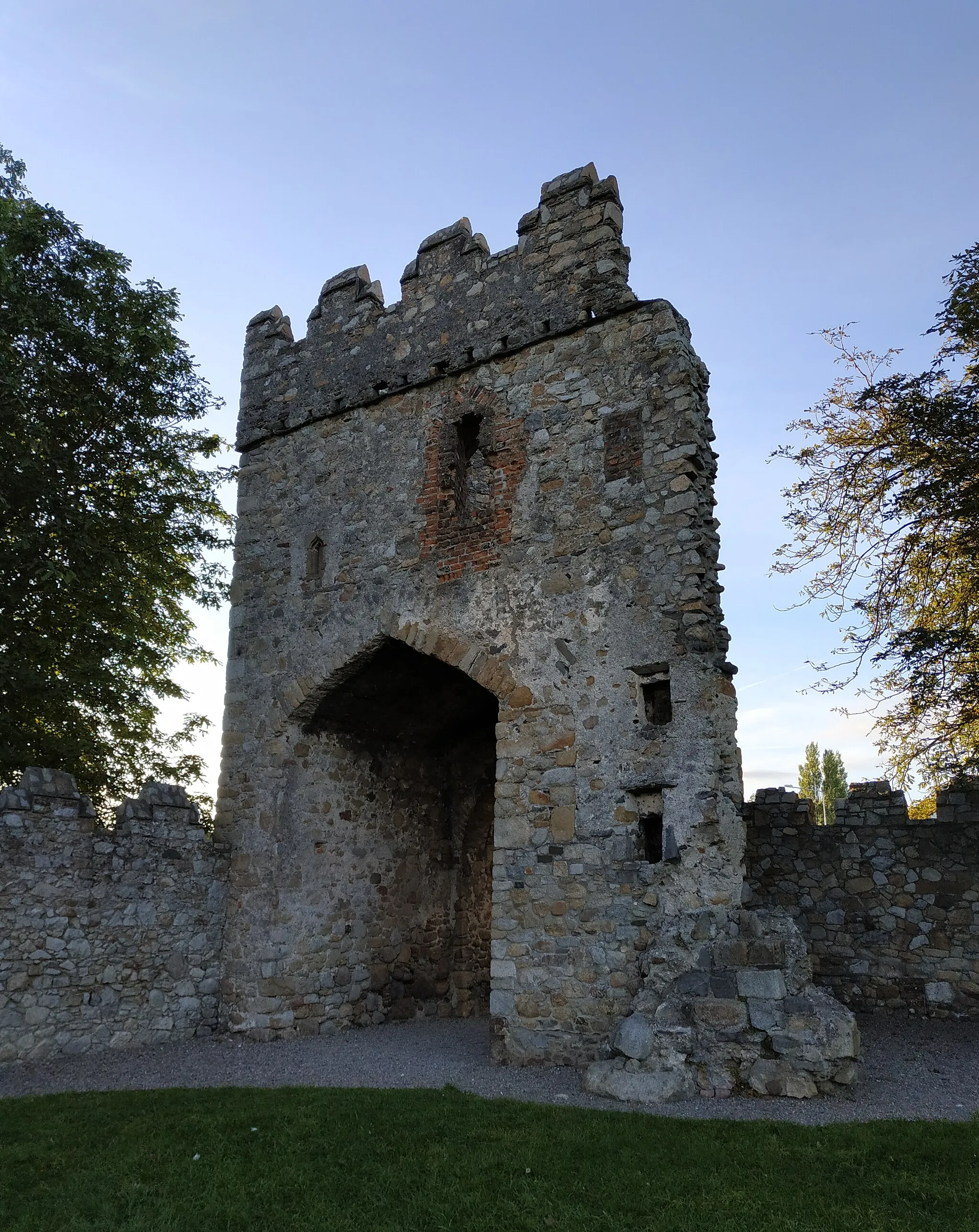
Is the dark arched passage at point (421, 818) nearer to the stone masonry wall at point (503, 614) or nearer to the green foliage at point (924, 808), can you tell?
the stone masonry wall at point (503, 614)

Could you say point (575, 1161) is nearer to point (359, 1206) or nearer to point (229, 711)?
point (359, 1206)

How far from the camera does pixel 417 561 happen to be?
9.05m

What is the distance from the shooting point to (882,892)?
907 cm

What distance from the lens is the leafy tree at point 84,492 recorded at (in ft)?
36.2

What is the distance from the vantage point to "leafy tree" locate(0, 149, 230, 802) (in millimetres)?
11023

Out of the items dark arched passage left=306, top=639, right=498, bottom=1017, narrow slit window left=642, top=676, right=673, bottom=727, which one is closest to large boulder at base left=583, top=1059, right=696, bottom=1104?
narrow slit window left=642, top=676, right=673, bottom=727

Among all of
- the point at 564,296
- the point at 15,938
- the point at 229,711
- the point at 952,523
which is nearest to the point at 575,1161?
the point at 15,938

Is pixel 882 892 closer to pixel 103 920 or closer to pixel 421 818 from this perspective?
pixel 421 818

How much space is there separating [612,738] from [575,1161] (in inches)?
130

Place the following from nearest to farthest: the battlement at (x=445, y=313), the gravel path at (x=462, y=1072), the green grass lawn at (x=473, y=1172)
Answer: the green grass lawn at (x=473, y=1172), the gravel path at (x=462, y=1072), the battlement at (x=445, y=313)

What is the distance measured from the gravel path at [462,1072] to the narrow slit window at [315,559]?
4.71 metres

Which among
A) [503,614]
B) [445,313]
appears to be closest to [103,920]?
[503,614]

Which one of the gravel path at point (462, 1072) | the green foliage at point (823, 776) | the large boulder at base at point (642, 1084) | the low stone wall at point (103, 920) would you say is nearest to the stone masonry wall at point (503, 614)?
the low stone wall at point (103, 920)

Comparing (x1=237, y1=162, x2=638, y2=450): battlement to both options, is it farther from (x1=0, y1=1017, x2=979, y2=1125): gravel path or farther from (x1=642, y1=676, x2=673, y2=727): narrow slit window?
(x1=0, y1=1017, x2=979, y2=1125): gravel path
